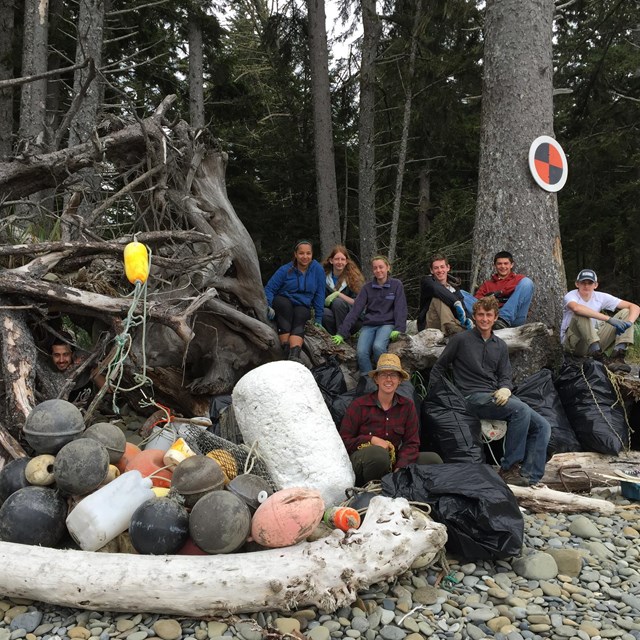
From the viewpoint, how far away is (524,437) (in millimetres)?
4539

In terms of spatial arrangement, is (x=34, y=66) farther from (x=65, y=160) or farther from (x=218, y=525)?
(x=218, y=525)

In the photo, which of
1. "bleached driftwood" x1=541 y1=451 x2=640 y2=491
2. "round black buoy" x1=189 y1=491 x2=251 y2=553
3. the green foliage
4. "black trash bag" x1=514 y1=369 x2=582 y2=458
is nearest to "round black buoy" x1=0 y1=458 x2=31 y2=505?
"round black buoy" x1=189 y1=491 x2=251 y2=553

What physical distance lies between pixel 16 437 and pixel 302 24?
39.3ft

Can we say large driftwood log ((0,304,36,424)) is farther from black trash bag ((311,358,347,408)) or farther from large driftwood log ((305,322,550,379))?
large driftwood log ((305,322,550,379))

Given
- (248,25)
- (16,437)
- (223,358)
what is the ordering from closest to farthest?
(16,437) → (223,358) → (248,25)

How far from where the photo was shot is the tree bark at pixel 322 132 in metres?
12.0

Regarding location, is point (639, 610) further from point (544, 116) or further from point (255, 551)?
point (544, 116)

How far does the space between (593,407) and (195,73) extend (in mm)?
10651

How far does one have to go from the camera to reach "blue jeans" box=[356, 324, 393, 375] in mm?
5633

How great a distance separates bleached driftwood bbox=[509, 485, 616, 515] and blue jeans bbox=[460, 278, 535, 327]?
206 centimetres

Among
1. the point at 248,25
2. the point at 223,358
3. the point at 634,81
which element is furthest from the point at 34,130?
the point at 248,25

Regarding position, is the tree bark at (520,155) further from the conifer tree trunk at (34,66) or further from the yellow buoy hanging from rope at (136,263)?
the conifer tree trunk at (34,66)

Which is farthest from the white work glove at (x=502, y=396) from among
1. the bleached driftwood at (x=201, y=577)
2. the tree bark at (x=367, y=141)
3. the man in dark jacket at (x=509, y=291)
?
the tree bark at (x=367, y=141)

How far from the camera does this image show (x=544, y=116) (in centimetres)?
639
